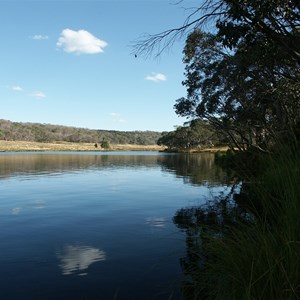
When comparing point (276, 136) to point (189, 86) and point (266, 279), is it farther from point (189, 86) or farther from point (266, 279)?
point (189, 86)

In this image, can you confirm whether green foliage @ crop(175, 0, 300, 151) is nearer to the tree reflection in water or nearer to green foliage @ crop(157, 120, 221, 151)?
the tree reflection in water

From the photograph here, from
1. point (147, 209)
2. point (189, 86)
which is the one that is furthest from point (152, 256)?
point (189, 86)

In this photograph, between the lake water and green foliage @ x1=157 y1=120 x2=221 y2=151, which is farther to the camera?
green foliage @ x1=157 y1=120 x2=221 y2=151

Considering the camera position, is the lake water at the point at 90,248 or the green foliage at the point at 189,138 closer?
the lake water at the point at 90,248

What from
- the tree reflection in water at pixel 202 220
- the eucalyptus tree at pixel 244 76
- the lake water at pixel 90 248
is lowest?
the lake water at pixel 90 248

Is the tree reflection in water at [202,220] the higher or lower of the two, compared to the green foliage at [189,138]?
lower

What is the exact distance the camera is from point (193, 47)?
36.8 m

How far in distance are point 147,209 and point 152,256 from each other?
754cm

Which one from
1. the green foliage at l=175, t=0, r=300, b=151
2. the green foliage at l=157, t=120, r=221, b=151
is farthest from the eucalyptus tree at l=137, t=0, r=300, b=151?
the green foliage at l=157, t=120, r=221, b=151

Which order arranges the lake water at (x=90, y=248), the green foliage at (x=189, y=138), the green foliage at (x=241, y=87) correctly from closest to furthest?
1. the lake water at (x=90, y=248)
2. the green foliage at (x=241, y=87)
3. the green foliage at (x=189, y=138)

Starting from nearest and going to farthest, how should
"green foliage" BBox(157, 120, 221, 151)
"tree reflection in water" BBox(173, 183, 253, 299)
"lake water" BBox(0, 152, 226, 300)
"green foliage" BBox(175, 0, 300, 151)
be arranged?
"lake water" BBox(0, 152, 226, 300) < "tree reflection in water" BBox(173, 183, 253, 299) < "green foliage" BBox(175, 0, 300, 151) < "green foliage" BBox(157, 120, 221, 151)

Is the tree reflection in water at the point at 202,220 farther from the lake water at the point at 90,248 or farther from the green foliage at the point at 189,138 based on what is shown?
the green foliage at the point at 189,138

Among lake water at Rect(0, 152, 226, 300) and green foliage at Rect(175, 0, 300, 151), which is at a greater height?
green foliage at Rect(175, 0, 300, 151)

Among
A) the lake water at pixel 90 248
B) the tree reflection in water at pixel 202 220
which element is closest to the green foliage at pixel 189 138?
the tree reflection in water at pixel 202 220
